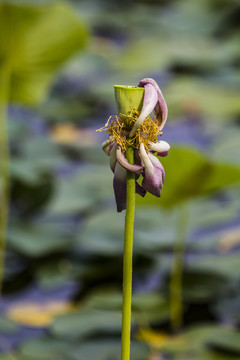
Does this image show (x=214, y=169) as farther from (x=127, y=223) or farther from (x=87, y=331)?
(x=127, y=223)

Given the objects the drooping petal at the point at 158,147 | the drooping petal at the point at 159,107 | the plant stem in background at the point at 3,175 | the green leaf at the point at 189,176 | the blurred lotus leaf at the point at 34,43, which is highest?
the blurred lotus leaf at the point at 34,43

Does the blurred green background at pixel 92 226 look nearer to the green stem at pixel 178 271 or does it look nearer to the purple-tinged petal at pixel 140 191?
the green stem at pixel 178 271

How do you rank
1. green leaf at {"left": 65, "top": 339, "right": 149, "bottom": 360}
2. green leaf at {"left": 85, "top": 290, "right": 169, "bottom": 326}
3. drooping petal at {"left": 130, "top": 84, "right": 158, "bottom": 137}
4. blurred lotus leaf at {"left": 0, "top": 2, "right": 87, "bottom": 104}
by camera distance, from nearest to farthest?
drooping petal at {"left": 130, "top": 84, "right": 158, "bottom": 137}, green leaf at {"left": 65, "top": 339, "right": 149, "bottom": 360}, green leaf at {"left": 85, "top": 290, "right": 169, "bottom": 326}, blurred lotus leaf at {"left": 0, "top": 2, "right": 87, "bottom": 104}

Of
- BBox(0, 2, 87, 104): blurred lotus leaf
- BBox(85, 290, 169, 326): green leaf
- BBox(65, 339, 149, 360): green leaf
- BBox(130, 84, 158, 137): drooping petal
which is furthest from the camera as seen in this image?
BBox(0, 2, 87, 104): blurred lotus leaf

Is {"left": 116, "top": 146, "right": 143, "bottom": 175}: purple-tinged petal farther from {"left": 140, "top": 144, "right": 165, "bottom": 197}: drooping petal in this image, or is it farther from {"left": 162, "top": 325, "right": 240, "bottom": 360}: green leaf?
{"left": 162, "top": 325, "right": 240, "bottom": 360}: green leaf

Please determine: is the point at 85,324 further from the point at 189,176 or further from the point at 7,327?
the point at 189,176

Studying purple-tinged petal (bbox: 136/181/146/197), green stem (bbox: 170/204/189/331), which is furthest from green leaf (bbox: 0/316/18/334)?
purple-tinged petal (bbox: 136/181/146/197)

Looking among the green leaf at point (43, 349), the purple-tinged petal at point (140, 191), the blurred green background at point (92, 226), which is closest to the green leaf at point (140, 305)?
the blurred green background at point (92, 226)
